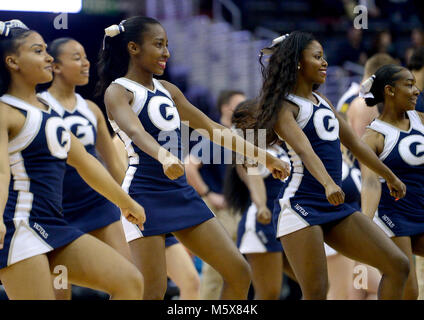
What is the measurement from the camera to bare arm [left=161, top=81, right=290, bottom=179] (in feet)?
13.3

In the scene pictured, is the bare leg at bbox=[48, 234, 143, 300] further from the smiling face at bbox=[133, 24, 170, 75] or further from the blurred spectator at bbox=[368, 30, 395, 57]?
the blurred spectator at bbox=[368, 30, 395, 57]

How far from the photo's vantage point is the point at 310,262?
13.1 feet

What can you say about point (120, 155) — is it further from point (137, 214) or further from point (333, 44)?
point (333, 44)

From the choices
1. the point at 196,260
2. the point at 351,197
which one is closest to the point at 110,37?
the point at 351,197

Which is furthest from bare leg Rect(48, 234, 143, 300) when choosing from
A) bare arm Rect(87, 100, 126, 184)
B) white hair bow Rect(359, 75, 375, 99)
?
white hair bow Rect(359, 75, 375, 99)

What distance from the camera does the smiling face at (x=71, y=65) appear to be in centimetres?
503

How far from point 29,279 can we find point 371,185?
7.15 feet

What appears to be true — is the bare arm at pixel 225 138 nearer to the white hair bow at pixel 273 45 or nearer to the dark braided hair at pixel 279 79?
the dark braided hair at pixel 279 79

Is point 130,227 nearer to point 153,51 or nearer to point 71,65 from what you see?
point 153,51

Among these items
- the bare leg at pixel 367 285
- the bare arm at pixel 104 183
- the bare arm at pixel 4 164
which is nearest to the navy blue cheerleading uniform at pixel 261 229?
the bare leg at pixel 367 285

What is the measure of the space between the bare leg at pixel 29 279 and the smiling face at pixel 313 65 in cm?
182

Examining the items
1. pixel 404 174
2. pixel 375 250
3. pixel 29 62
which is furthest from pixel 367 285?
pixel 29 62

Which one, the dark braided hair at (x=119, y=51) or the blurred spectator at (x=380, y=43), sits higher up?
the dark braided hair at (x=119, y=51)
